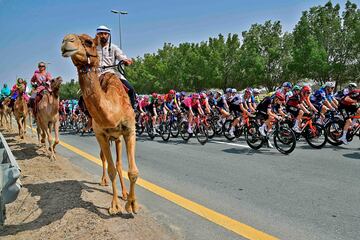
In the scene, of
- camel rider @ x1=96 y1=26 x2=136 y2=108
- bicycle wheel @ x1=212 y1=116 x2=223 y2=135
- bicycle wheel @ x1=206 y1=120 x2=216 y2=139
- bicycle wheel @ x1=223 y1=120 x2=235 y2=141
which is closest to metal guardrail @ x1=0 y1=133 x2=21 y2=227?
camel rider @ x1=96 y1=26 x2=136 y2=108

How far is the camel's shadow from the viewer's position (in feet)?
13.9

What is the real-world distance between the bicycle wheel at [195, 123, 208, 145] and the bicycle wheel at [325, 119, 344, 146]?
418cm

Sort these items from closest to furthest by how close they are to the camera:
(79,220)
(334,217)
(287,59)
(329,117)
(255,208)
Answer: (79,220) < (334,217) < (255,208) < (329,117) < (287,59)

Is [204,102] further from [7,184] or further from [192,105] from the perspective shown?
[7,184]

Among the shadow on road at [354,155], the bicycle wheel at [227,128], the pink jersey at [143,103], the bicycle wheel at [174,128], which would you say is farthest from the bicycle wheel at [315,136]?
the pink jersey at [143,103]

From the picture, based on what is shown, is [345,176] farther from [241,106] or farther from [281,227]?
[241,106]

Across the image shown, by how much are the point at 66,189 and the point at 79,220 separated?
1.57m

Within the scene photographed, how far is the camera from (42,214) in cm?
458

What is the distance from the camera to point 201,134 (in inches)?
504

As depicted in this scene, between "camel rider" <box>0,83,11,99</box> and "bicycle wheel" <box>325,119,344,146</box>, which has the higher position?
"camel rider" <box>0,83,11,99</box>

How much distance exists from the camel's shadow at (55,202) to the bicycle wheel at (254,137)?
19.8 feet

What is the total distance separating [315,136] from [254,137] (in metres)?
1.92

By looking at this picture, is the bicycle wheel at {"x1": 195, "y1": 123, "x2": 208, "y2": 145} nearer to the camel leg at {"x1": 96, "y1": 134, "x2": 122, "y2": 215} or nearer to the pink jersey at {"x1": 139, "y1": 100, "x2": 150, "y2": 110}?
the pink jersey at {"x1": 139, "y1": 100, "x2": 150, "y2": 110}

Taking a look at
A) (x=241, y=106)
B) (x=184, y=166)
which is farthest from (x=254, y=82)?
(x=184, y=166)
